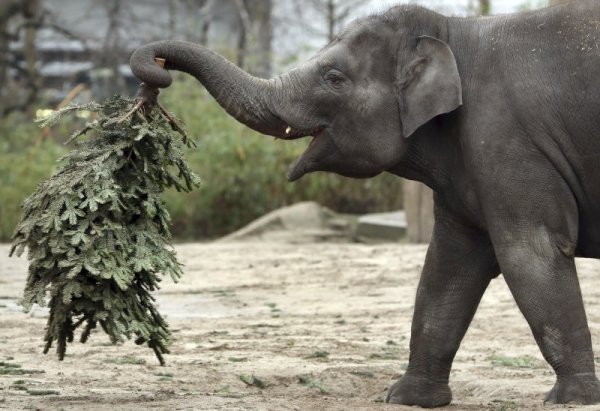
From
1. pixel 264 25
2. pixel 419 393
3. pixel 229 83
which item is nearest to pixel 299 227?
pixel 419 393

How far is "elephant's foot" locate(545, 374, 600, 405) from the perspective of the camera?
19.3 ft

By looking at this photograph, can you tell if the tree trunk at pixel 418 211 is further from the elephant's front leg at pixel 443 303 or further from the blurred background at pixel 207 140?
the elephant's front leg at pixel 443 303

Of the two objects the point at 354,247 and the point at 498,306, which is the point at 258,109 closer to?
the point at 498,306

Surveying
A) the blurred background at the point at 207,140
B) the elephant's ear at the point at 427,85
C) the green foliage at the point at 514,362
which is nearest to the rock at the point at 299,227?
the blurred background at the point at 207,140

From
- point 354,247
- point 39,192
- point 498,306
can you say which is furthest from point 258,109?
point 354,247

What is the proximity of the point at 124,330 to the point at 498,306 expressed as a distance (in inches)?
187

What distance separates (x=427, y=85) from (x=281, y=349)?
2.53 meters

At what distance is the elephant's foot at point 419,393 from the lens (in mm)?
6500

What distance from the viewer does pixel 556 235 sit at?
5816 mm

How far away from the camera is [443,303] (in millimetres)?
6461

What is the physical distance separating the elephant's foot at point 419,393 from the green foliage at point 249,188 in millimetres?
10315

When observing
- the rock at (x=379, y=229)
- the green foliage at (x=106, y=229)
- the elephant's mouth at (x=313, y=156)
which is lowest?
the rock at (x=379, y=229)

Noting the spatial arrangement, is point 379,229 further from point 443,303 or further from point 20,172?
point 443,303

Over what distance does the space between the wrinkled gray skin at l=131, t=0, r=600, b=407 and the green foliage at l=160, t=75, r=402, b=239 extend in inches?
418
